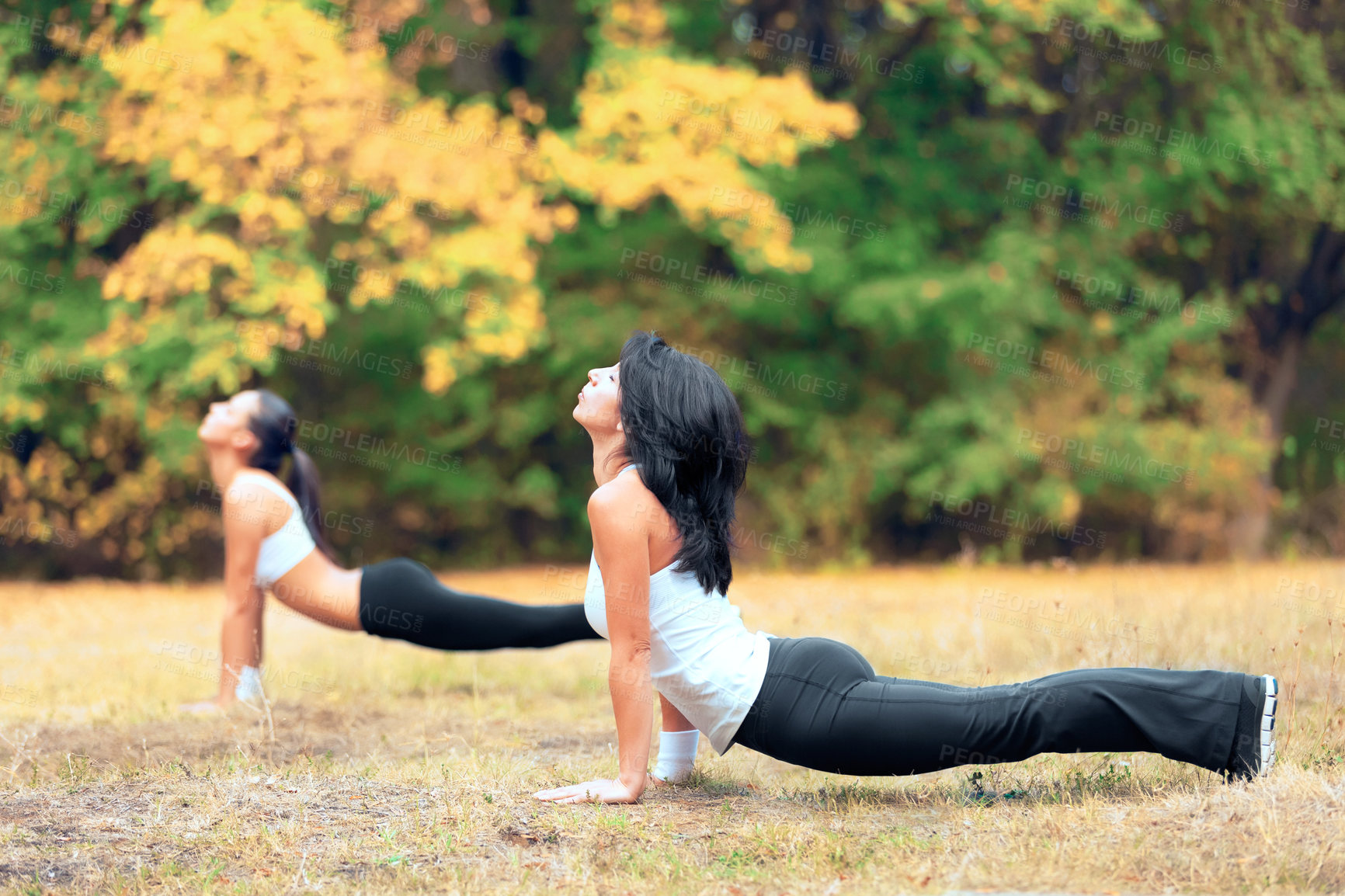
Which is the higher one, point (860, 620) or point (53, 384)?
point (53, 384)

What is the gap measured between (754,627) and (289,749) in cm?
359

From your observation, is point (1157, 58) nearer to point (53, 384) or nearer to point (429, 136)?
point (429, 136)

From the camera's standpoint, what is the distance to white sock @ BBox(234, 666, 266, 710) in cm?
573

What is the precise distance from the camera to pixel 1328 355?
16.2 m

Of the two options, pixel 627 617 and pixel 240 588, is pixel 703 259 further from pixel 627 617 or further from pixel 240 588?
pixel 627 617

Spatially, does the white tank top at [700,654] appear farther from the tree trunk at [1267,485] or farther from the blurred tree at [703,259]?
the tree trunk at [1267,485]

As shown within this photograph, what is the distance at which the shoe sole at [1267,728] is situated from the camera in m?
3.43

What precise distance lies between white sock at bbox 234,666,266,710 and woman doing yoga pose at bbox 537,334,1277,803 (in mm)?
2566

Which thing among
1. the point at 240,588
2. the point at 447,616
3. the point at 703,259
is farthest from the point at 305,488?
the point at 703,259

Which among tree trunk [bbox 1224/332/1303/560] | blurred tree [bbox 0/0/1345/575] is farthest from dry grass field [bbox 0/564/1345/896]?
tree trunk [bbox 1224/332/1303/560]

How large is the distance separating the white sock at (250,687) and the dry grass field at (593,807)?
14cm

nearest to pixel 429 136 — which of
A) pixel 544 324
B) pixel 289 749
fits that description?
pixel 544 324

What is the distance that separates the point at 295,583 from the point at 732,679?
2700 millimetres

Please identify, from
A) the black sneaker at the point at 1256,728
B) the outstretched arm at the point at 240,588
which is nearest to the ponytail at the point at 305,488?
the outstretched arm at the point at 240,588
